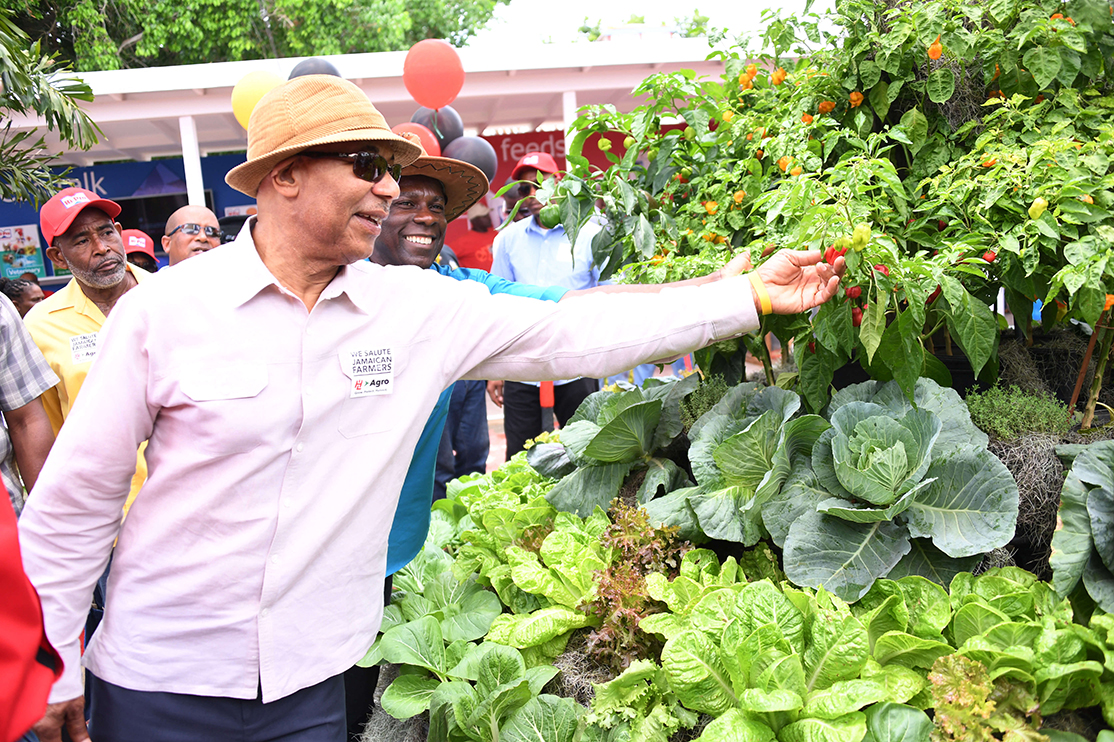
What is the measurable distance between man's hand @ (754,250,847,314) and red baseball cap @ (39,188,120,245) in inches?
115

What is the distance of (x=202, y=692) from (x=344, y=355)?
0.73 m

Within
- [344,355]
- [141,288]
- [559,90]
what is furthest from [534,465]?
[559,90]

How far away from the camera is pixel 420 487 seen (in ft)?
8.40

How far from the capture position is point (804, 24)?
285 centimetres

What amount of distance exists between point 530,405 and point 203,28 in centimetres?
1667

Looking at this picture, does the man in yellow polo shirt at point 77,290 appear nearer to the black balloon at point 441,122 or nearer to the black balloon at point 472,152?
the black balloon at point 472,152

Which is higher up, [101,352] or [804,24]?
[804,24]

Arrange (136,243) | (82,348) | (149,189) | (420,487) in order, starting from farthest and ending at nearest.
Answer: (149,189), (136,243), (82,348), (420,487)

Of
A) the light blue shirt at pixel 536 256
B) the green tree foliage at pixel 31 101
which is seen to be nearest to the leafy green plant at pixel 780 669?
the light blue shirt at pixel 536 256

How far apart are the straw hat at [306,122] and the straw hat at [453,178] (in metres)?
0.82

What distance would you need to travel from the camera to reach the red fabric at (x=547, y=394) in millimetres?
5039

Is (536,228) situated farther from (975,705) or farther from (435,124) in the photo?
(975,705)

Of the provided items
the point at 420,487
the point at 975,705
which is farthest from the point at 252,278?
the point at 975,705

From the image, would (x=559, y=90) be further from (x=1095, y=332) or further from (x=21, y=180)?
(x=1095, y=332)
